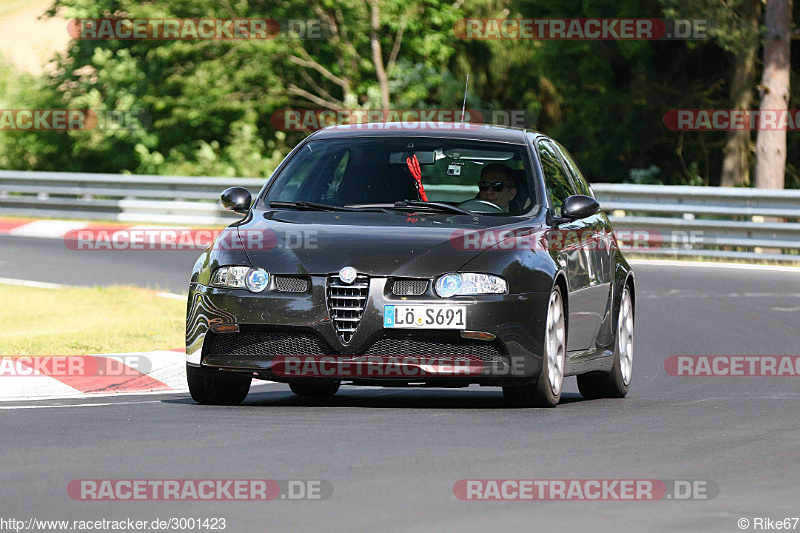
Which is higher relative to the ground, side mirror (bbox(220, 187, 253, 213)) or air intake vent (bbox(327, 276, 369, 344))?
side mirror (bbox(220, 187, 253, 213))

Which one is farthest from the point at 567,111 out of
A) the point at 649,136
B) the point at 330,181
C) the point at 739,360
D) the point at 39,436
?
the point at 39,436

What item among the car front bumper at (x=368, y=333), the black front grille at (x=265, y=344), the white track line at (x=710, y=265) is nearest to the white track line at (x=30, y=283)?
the white track line at (x=710, y=265)

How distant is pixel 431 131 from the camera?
10.7 m

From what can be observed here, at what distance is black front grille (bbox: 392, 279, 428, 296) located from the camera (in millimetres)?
9148

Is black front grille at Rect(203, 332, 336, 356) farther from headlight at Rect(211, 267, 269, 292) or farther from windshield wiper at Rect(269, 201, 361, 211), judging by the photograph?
windshield wiper at Rect(269, 201, 361, 211)

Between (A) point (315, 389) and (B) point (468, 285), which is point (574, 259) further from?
(A) point (315, 389)

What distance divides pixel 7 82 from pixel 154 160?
1169 centimetres

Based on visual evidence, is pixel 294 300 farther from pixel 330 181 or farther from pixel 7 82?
pixel 7 82

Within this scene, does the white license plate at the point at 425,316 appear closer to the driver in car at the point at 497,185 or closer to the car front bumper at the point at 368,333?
the car front bumper at the point at 368,333

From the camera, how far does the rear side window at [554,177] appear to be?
10617 mm

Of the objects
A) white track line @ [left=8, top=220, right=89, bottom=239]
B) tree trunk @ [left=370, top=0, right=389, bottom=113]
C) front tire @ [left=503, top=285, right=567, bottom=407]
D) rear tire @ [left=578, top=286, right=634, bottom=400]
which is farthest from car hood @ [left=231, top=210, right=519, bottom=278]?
tree trunk @ [left=370, top=0, right=389, bottom=113]

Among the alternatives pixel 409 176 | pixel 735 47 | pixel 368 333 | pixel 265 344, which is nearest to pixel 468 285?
pixel 368 333

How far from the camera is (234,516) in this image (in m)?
6.09

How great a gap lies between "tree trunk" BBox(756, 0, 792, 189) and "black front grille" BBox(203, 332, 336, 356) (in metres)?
19.1
